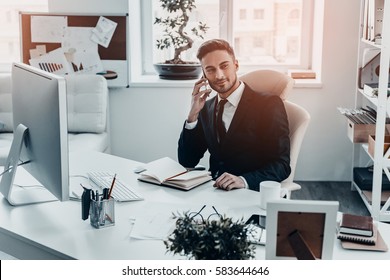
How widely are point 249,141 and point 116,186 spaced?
2.16 feet

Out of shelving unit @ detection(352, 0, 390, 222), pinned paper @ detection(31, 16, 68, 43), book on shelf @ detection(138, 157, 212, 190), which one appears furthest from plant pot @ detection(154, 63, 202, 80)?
book on shelf @ detection(138, 157, 212, 190)

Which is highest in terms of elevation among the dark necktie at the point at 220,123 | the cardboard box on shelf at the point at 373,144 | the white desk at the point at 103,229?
the dark necktie at the point at 220,123

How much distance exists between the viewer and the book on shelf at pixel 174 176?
7.64 ft

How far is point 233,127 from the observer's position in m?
2.71

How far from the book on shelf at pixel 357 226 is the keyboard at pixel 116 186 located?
0.73 meters

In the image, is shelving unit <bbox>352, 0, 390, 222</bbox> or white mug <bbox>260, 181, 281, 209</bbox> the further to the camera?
shelving unit <bbox>352, 0, 390, 222</bbox>

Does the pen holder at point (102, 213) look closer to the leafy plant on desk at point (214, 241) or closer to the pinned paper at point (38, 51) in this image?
the leafy plant on desk at point (214, 241)

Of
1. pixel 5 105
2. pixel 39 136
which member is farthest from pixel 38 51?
pixel 39 136

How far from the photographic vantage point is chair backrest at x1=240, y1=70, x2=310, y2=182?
2695 millimetres

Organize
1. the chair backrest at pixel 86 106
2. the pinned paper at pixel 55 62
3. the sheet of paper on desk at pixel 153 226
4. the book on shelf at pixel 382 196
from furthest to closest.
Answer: the pinned paper at pixel 55 62 → the chair backrest at pixel 86 106 → the book on shelf at pixel 382 196 → the sheet of paper on desk at pixel 153 226

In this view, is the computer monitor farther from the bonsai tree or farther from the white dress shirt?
the bonsai tree

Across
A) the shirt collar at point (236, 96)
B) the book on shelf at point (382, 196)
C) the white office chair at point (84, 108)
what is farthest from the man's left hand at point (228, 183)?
the white office chair at point (84, 108)

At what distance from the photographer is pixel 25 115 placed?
2.18 m

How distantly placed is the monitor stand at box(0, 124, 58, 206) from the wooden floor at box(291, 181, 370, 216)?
83.4 inches
